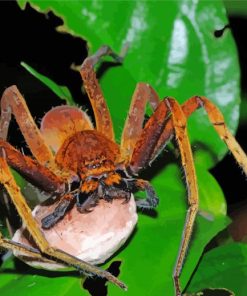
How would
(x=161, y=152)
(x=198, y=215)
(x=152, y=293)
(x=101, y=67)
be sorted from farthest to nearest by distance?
1. (x=101, y=67)
2. (x=161, y=152)
3. (x=198, y=215)
4. (x=152, y=293)

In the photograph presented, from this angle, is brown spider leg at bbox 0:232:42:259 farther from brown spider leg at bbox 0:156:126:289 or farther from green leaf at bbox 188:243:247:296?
green leaf at bbox 188:243:247:296

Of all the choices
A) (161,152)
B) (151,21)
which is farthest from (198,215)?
(151,21)

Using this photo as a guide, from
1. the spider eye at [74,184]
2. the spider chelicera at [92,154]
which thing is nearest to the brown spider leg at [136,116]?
the spider chelicera at [92,154]

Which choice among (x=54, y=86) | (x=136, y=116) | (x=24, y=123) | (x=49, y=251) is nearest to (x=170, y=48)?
(x=136, y=116)

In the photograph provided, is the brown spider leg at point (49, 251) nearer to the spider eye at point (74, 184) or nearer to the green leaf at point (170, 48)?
the spider eye at point (74, 184)

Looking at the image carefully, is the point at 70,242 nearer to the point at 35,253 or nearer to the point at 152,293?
the point at 35,253

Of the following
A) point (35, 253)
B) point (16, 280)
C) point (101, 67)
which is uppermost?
point (101, 67)

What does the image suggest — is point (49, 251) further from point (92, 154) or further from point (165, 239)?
point (92, 154)
